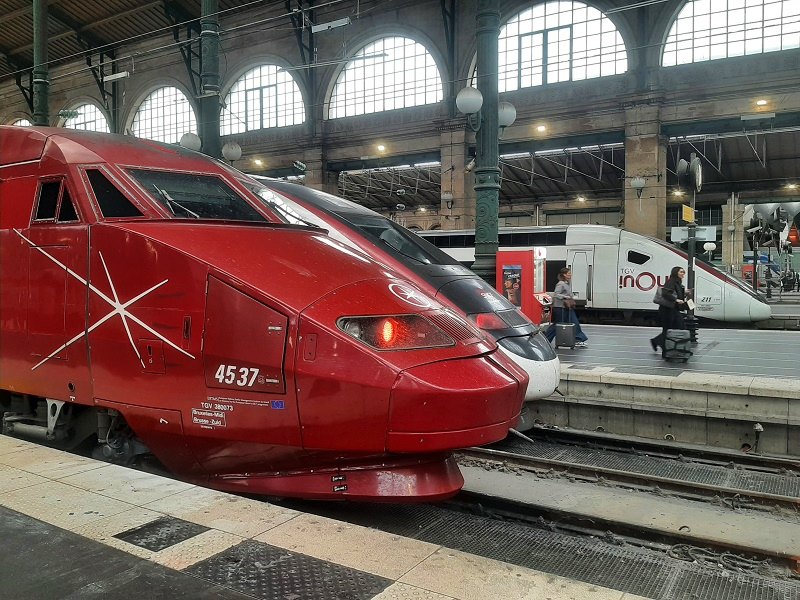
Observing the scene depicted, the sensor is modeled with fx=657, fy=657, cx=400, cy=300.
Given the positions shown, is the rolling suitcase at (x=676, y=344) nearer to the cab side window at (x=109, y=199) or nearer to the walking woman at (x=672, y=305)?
the walking woman at (x=672, y=305)

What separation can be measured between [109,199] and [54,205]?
57cm

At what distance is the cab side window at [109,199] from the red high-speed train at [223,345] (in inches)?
0.5

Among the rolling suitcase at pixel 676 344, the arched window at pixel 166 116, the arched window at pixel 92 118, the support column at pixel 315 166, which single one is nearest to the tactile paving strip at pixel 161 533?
the rolling suitcase at pixel 676 344

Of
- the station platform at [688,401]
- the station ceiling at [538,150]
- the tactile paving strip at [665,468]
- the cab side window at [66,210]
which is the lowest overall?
the tactile paving strip at [665,468]

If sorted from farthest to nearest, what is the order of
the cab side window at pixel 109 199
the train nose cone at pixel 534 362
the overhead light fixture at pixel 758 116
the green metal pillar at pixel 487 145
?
the overhead light fixture at pixel 758 116
the green metal pillar at pixel 487 145
the train nose cone at pixel 534 362
the cab side window at pixel 109 199

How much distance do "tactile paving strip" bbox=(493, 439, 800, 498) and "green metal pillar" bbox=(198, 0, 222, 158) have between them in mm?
6077

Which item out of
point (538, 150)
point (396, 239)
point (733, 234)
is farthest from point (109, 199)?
point (733, 234)

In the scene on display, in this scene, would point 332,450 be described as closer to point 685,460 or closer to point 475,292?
point 475,292

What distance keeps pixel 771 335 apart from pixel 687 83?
1106 cm

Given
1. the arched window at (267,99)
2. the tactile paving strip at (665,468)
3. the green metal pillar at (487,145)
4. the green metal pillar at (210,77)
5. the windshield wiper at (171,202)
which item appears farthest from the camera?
the arched window at (267,99)

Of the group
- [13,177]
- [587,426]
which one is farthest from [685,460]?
[13,177]

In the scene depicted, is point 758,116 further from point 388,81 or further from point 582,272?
point 388,81

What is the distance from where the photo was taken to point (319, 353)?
3596 mm

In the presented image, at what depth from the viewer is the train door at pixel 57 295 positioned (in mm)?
4488
